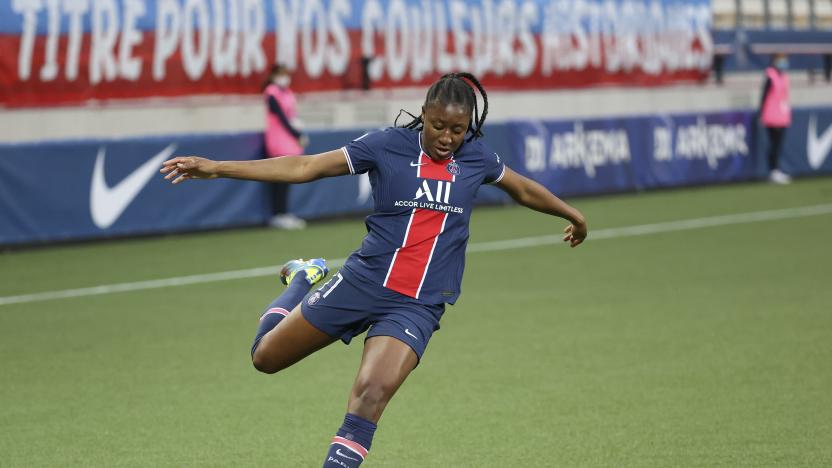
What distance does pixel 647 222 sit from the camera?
1911 cm

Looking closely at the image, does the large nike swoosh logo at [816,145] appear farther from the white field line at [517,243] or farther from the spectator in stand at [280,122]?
the spectator in stand at [280,122]

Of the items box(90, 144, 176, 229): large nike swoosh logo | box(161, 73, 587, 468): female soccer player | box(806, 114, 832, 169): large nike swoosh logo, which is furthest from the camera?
box(806, 114, 832, 169): large nike swoosh logo

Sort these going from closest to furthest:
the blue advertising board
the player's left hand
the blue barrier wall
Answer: the player's left hand → the blue advertising board → the blue barrier wall

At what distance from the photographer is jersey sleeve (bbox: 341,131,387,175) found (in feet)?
19.6

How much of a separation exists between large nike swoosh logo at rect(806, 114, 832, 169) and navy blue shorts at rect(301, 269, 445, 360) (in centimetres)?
2236

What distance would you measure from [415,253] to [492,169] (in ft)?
1.90

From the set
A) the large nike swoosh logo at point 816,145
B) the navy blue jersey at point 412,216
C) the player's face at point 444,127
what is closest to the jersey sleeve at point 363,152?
the navy blue jersey at point 412,216

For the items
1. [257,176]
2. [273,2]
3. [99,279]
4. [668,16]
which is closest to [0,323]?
[99,279]

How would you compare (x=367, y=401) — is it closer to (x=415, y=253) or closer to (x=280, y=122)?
(x=415, y=253)

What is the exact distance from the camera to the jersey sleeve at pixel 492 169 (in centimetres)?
618

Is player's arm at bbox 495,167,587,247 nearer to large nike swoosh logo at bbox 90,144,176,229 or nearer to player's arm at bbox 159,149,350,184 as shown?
player's arm at bbox 159,149,350,184

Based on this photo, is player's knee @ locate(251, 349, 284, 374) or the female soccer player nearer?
the female soccer player

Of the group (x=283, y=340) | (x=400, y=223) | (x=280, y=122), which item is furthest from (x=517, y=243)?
(x=400, y=223)

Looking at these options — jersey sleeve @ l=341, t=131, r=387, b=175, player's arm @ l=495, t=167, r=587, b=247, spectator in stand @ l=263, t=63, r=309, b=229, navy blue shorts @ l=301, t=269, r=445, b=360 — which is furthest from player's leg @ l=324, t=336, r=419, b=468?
spectator in stand @ l=263, t=63, r=309, b=229
